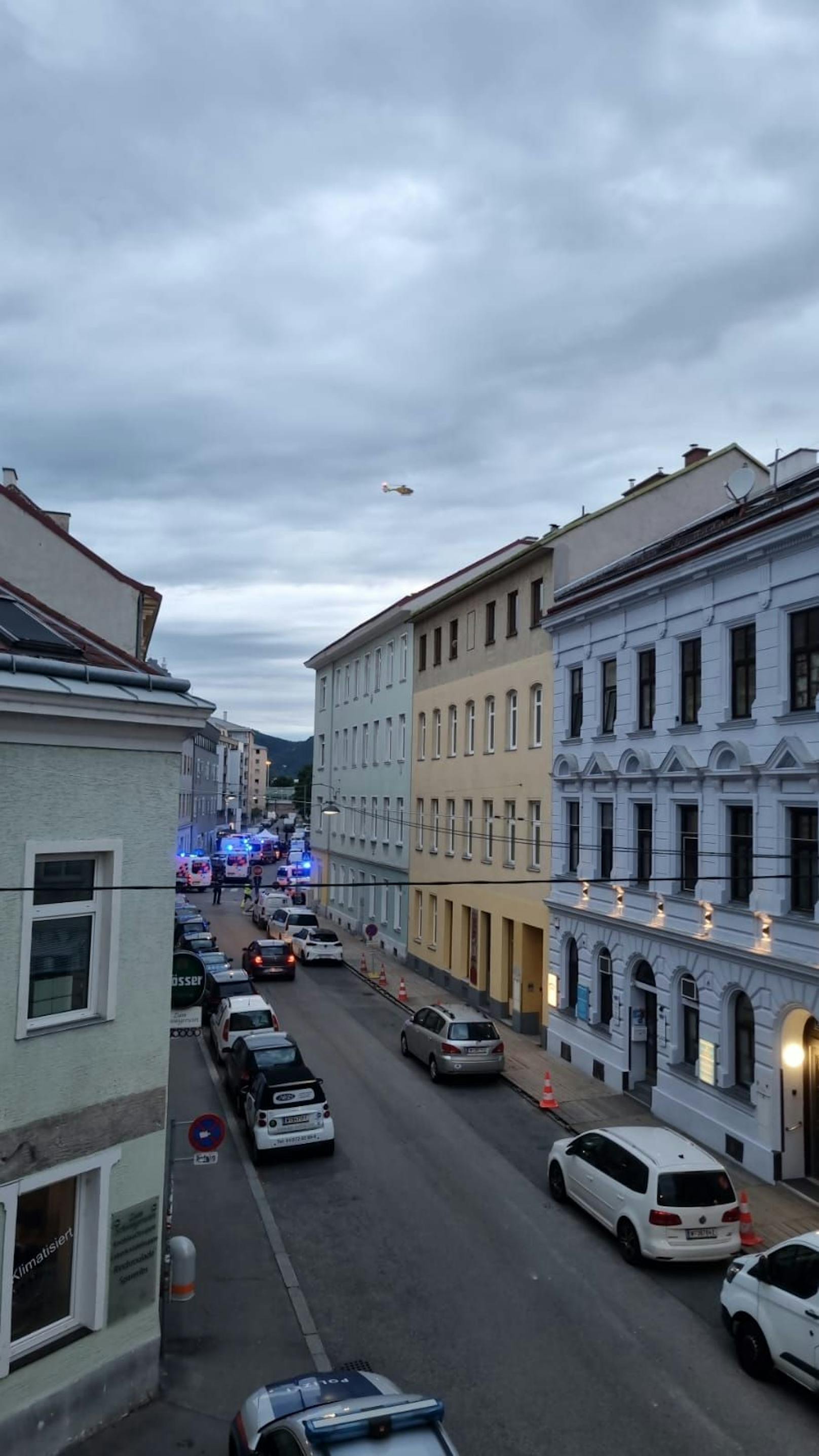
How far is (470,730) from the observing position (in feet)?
109

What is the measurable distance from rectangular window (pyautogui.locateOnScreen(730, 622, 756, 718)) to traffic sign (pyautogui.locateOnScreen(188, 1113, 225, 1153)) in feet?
37.9

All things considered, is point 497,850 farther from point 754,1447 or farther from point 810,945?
point 754,1447

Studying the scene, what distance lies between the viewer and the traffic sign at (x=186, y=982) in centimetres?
1250

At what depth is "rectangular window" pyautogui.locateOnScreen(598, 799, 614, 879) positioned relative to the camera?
75.7 ft

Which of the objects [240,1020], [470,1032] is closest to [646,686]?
[470,1032]

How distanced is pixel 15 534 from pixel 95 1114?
8671mm

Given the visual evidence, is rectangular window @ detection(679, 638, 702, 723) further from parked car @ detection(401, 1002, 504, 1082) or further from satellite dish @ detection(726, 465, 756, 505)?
parked car @ detection(401, 1002, 504, 1082)

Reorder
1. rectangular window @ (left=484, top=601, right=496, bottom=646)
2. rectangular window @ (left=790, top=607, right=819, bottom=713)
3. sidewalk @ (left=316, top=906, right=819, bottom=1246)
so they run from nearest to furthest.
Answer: sidewalk @ (left=316, top=906, right=819, bottom=1246)
rectangular window @ (left=790, top=607, right=819, bottom=713)
rectangular window @ (left=484, top=601, right=496, bottom=646)

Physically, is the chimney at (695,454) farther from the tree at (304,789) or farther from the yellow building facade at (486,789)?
the tree at (304,789)

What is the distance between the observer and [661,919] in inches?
805

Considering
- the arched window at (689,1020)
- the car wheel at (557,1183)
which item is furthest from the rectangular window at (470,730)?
the car wheel at (557,1183)

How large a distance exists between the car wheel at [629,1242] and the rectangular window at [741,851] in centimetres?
626

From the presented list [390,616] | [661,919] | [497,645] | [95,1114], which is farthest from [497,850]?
[95,1114]

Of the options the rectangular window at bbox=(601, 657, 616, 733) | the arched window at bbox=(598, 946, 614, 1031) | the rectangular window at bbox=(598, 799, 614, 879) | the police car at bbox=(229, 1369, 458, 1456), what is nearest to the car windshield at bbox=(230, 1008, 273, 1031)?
the arched window at bbox=(598, 946, 614, 1031)
